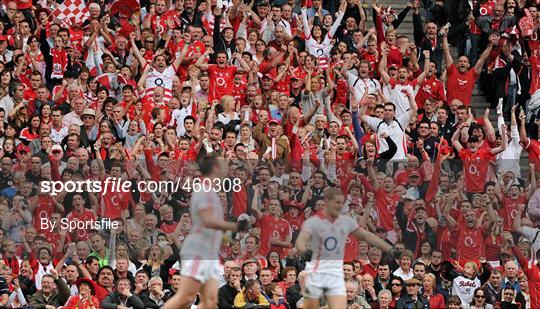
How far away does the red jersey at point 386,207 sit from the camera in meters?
20.8

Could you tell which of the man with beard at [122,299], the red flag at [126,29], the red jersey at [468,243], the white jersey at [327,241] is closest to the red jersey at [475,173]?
the red jersey at [468,243]

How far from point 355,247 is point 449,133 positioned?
3170mm

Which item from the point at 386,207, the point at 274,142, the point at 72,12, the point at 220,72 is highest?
the point at 72,12

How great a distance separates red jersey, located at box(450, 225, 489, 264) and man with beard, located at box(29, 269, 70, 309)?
5.32 meters

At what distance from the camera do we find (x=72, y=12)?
25.5 meters

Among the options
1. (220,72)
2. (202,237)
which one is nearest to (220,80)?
(220,72)

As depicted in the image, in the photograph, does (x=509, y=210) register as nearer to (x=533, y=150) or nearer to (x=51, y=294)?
(x=533, y=150)

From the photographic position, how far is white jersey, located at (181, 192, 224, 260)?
49.0ft

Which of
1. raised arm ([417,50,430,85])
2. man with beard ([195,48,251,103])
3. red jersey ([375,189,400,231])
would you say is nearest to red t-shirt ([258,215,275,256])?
red jersey ([375,189,400,231])

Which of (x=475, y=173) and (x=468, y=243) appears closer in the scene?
(x=468, y=243)

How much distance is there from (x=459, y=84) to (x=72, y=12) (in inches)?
255

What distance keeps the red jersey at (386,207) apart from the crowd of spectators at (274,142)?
0.8 inches

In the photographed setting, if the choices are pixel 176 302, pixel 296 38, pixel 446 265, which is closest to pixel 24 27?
pixel 296 38

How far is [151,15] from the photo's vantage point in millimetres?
25156
